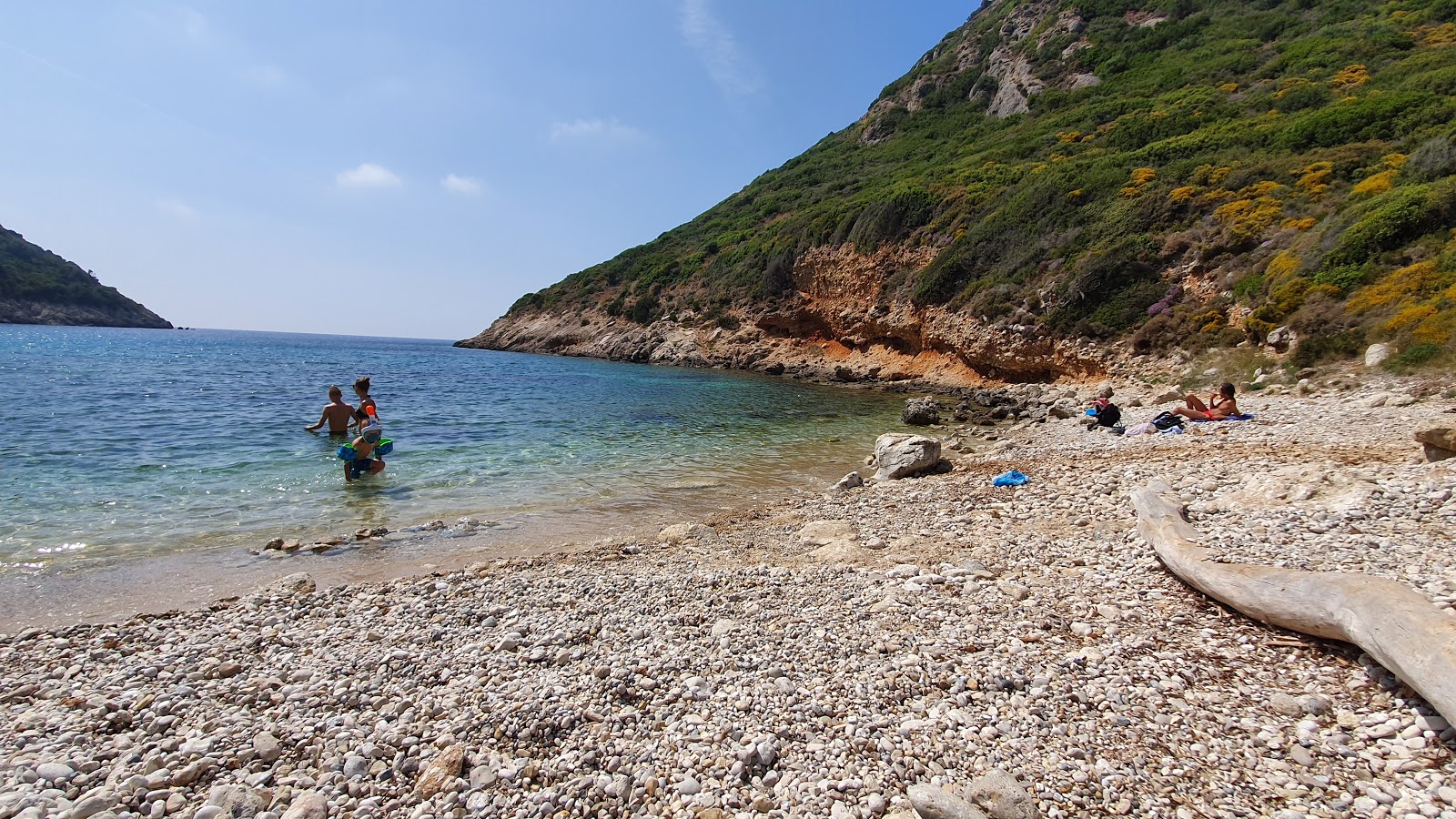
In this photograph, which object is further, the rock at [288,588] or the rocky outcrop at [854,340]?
the rocky outcrop at [854,340]

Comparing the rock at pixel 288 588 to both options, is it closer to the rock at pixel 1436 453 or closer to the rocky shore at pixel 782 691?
the rocky shore at pixel 782 691

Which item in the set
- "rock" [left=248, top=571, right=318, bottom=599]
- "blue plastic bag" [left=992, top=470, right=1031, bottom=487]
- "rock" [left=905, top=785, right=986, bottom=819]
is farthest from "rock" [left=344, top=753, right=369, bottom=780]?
"blue plastic bag" [left=992, top=470, right=1031, bottom=487]

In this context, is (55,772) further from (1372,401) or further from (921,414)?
(921,414)

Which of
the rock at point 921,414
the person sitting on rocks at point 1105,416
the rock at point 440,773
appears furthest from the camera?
the rock at point 921,414

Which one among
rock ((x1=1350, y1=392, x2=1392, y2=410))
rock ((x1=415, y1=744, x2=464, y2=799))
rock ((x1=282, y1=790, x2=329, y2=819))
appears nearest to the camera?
rock ((x1=282, y1=790, x2=329, y2=819))

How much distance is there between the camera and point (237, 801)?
3596mm

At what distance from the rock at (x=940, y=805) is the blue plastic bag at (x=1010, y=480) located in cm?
852

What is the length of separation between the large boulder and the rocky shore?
0.27m

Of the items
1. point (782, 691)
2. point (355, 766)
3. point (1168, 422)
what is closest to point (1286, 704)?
point (782, 691)

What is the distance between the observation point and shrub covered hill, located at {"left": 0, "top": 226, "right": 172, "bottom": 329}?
111 metres

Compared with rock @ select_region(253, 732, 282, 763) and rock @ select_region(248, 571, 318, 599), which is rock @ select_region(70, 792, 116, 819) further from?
rock @ select_region(248, 571, 318, 599)

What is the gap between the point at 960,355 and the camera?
116ft

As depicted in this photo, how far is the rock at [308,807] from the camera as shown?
11.4 ft

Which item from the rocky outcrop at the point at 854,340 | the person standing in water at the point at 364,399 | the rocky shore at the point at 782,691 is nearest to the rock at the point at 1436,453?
the rocky shore at the point at 782,691
